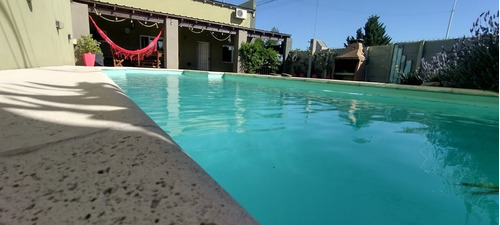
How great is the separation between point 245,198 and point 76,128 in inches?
28.8

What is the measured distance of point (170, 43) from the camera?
988 cm

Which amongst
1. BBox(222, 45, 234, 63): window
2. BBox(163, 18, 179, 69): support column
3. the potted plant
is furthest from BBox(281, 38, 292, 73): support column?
the potted plant

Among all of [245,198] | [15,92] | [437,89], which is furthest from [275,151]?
[437,89]

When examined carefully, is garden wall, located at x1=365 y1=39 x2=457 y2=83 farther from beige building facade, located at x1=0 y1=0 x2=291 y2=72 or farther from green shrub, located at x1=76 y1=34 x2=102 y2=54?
green shrub, located at x1=76 y1=34 x2=102 y2=54

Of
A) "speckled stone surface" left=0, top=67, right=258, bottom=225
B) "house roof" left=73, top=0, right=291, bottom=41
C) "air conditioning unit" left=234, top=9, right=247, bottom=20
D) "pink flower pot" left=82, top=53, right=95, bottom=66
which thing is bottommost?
"speckled stone surface" left=0, top=67, right=258, bottom=225

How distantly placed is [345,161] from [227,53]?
12872 millimetres

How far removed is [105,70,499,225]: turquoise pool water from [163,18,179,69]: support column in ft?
23.6

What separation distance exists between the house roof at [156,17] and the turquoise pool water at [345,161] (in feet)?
23.2

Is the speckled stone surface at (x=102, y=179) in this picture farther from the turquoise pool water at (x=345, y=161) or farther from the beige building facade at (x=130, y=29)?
the beige building facade at (x=130, y=29)

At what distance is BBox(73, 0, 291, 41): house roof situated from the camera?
27.8 ft

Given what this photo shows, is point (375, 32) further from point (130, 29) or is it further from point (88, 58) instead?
point (88, 58)

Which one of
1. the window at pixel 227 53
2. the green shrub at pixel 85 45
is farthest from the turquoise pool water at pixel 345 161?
the window at pixel 227 53

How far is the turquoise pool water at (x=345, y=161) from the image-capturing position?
3.64 ft

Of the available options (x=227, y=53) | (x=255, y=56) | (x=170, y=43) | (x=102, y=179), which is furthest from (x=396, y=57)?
(x=102, y=179)
